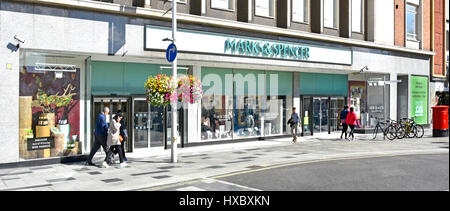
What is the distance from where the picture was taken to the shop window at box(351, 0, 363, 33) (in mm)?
23078

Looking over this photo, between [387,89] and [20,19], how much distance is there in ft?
70.3

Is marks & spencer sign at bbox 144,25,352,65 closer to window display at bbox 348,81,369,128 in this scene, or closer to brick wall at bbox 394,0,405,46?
window display at bbox 348,81,369,128

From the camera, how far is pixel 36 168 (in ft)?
38.2

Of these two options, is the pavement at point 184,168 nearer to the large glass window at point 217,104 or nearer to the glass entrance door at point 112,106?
the large glass window at point 217,104

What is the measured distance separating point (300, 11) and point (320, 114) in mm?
6230

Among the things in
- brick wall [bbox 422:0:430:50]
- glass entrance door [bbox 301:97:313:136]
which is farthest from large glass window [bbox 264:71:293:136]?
brick wall [bbox 422:0:430:50]

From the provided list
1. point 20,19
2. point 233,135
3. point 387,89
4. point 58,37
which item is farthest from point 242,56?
point 387,89

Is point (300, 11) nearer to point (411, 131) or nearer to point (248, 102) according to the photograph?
point (248, 102)

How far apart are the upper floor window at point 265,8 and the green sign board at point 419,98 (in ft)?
43.6

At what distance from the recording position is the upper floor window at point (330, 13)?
21606 millimetres

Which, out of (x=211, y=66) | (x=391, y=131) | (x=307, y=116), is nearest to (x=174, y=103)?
(x=211, y=66)

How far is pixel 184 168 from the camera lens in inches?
440
